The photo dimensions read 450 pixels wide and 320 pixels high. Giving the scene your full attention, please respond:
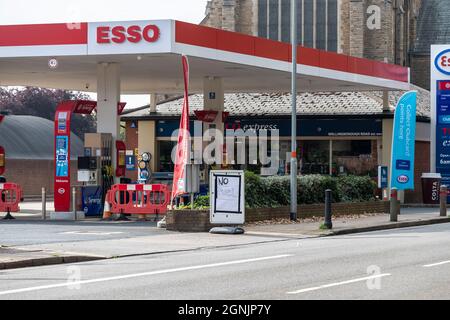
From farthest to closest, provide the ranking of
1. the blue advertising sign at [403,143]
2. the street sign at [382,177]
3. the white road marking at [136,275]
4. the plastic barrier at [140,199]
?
the blue advertising sign at [403,143] → the street sign at [382,177] → the plastic barrier at [140,199] → the white road marking at [136,275]

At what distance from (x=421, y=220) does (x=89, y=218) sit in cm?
1057

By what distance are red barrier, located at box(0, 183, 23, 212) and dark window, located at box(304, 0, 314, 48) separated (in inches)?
1209

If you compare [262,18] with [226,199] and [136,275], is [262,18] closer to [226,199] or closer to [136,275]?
[226,199]

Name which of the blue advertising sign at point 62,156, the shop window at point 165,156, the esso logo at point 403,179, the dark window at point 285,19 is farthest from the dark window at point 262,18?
the blue advertising sign at point 62,156

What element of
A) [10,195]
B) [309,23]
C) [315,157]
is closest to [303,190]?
[10,195]

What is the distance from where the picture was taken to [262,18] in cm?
6134

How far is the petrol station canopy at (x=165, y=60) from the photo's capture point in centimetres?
3031

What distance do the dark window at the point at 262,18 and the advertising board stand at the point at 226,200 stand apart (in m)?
36.0

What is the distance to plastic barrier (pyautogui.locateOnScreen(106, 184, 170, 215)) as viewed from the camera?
30047mm

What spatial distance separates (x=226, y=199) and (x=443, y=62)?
68.0 feet

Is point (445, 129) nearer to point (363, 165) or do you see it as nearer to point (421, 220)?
point (363, 165)

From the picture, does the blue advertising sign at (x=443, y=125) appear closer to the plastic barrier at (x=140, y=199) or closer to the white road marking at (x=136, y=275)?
the plastic barrier at (x=140, y=199)

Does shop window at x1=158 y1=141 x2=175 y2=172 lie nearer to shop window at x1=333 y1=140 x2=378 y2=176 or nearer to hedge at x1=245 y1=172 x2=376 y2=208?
shop window at x1=333 y1=140 x2=378 y2=176

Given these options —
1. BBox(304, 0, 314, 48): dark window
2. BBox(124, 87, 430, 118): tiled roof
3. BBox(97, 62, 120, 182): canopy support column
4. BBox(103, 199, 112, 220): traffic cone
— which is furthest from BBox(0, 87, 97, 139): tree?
BBox(103, 199, 112, 220): traffic cone
